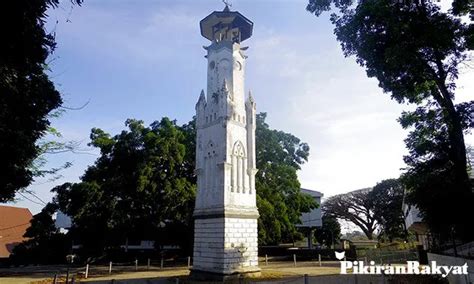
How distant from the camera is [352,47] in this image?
14.6 m

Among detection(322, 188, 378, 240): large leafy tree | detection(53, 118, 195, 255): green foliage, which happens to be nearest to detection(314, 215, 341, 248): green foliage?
detection(322, 188, 378, 240): large leafy tree

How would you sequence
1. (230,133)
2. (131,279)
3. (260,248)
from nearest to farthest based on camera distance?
(131,279)
(230,133)
(260,248)

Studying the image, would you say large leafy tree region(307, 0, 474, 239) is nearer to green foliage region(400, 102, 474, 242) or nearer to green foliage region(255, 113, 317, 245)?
green foliage region(400, 102, 474, 242)

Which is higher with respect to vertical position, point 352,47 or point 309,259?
point 352,47

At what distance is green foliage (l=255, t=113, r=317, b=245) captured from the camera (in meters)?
28.9

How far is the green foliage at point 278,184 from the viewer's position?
94.7ft

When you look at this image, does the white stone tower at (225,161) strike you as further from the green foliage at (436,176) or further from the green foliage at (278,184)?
the green foliage at (436,176)

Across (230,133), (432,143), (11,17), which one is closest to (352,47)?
(432,143)

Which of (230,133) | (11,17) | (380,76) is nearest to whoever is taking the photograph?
(11,17)

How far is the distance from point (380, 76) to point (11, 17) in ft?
42.8

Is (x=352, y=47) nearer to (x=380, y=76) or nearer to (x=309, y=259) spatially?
(x=380, y=76)

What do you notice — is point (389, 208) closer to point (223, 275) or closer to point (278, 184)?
point (278, 184)

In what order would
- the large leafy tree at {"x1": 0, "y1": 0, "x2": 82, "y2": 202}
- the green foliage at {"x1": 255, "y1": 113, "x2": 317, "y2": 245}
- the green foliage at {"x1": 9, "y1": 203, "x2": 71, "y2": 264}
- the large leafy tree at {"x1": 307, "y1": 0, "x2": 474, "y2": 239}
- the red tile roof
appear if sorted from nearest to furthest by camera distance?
the large leafy tree at {"x1": 0, "y1": 0, "x2": 82, "y2": 202}, the large leafy tree at {"x1": 307, "y1": 0, "x2": 474, "y2": 239}, the green foliage at {"x1": 255, "y1": 113, "x2": 317, "y2": 245}, the green foliage at {"x1": 9, "y1": 203, "x2": 71, "y2": 264}, the red tile roof

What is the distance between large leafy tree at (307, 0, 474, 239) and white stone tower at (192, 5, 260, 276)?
9687 millimetres
